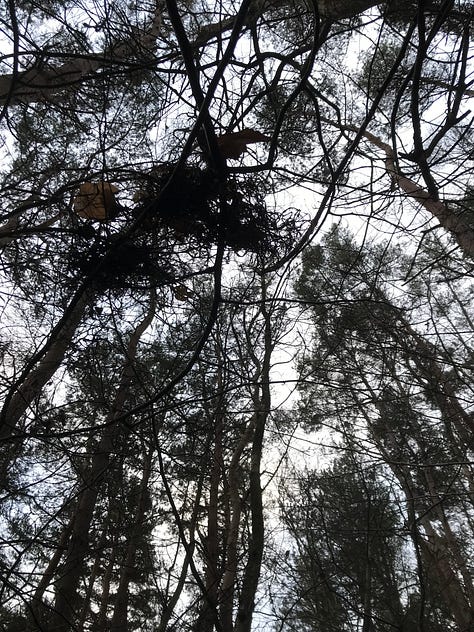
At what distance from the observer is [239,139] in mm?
1622

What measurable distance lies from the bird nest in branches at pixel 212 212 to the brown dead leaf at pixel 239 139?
0.44 ft

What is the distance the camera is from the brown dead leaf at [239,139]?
1610mm

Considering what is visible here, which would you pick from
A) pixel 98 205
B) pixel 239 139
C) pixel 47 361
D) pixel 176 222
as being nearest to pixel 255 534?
pixel 47 361

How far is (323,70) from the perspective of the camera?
10.1ft

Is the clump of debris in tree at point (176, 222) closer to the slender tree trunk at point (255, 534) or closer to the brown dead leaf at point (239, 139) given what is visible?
the brown dead leaf at point (239, 139)

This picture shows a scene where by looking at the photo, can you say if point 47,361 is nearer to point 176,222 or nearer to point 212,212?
point 176,222

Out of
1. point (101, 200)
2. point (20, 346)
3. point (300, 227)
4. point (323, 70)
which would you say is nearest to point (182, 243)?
point (101, 200)

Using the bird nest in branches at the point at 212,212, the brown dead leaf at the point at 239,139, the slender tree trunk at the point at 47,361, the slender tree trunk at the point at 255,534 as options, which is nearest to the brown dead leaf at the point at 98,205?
the bird nest in branches at the point at 212,212

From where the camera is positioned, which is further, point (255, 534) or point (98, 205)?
point (255, 534)

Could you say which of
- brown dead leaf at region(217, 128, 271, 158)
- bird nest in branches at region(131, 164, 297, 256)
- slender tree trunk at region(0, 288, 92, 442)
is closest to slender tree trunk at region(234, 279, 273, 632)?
bird nest in branches at region(131, 164, 297, 256)

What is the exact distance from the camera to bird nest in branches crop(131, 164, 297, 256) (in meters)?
1.62

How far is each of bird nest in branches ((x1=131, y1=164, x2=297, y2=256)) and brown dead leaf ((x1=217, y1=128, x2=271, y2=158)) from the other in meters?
0.14

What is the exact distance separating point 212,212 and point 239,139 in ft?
1.01

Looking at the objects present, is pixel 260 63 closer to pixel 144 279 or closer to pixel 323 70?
pixel 144 279
